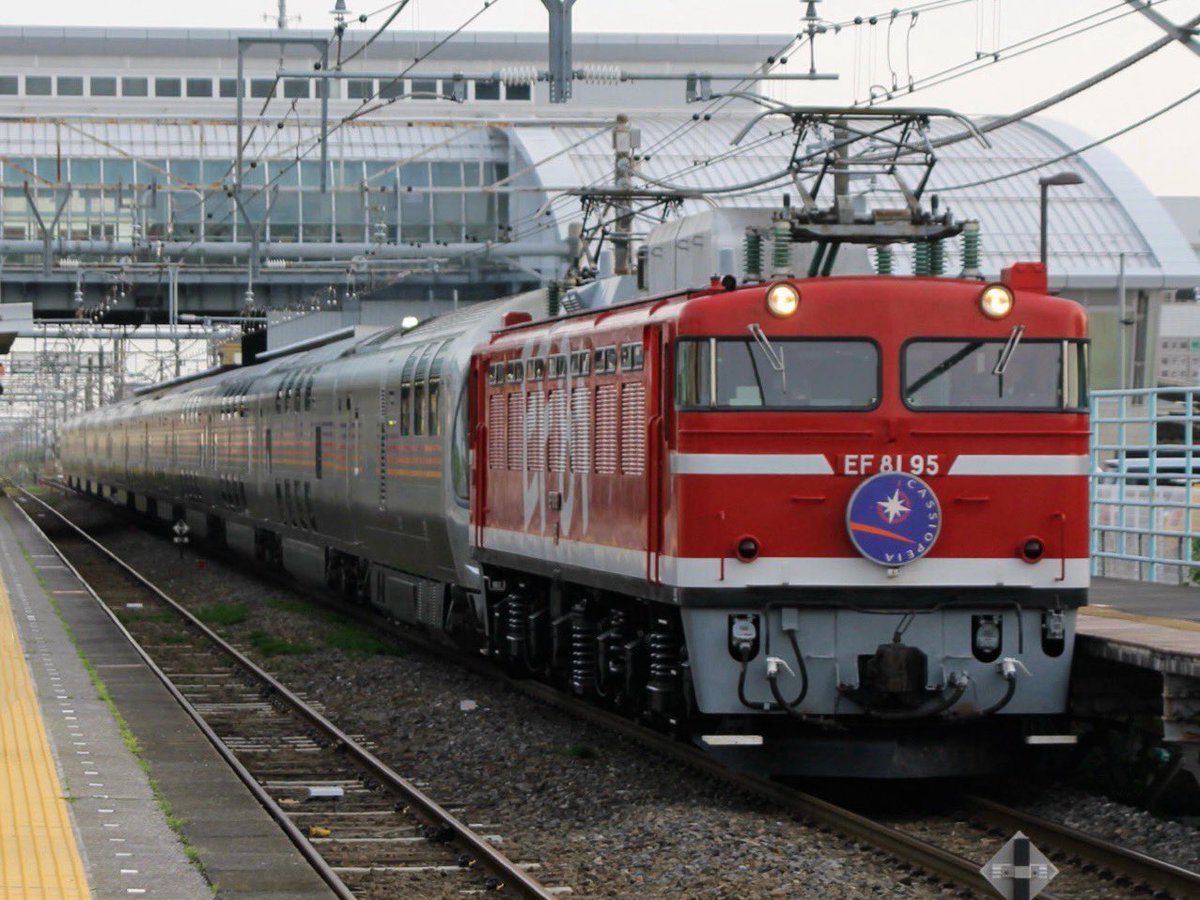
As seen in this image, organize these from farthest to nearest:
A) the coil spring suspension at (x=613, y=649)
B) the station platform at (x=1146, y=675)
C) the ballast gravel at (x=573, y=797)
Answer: the coil spring suspension at (x=613, y=649) < the station platform at (x=1146, y=675) < the ballast gravel at (x=573, y=797)

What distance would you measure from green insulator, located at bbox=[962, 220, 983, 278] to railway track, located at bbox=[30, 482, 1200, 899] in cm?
334

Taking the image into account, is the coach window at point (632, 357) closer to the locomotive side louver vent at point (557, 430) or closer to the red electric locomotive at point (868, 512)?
the red electric locomotive at point (868, 512)

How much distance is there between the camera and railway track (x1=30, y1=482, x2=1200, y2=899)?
10.6 metres

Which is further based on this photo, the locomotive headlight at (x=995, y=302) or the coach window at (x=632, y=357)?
the coach window at (x=632, y=357)

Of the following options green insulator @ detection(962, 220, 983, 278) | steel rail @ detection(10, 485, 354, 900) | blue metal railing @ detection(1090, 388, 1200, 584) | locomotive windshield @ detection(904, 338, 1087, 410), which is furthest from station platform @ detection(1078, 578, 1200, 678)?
steel rail @ detection(10, 485, 354, 900)

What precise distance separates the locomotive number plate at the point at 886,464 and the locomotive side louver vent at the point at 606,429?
210cm

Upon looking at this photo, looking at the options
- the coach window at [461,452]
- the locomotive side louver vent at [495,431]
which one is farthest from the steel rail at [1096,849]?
the coach window at [461,452]

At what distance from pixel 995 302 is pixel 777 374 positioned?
1.44 m

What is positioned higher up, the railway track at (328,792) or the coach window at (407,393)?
the coach window at (407,393)

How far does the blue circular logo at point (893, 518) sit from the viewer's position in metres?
12.5

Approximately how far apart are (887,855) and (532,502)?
19.1ft

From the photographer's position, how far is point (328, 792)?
46.1ft

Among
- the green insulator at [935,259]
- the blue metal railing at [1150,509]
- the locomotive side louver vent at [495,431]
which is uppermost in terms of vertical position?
the green insulator at [935,259]

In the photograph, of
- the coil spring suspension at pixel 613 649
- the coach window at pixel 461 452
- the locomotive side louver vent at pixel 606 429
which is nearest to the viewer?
the locomotive side louver vent at pixel 606 429
